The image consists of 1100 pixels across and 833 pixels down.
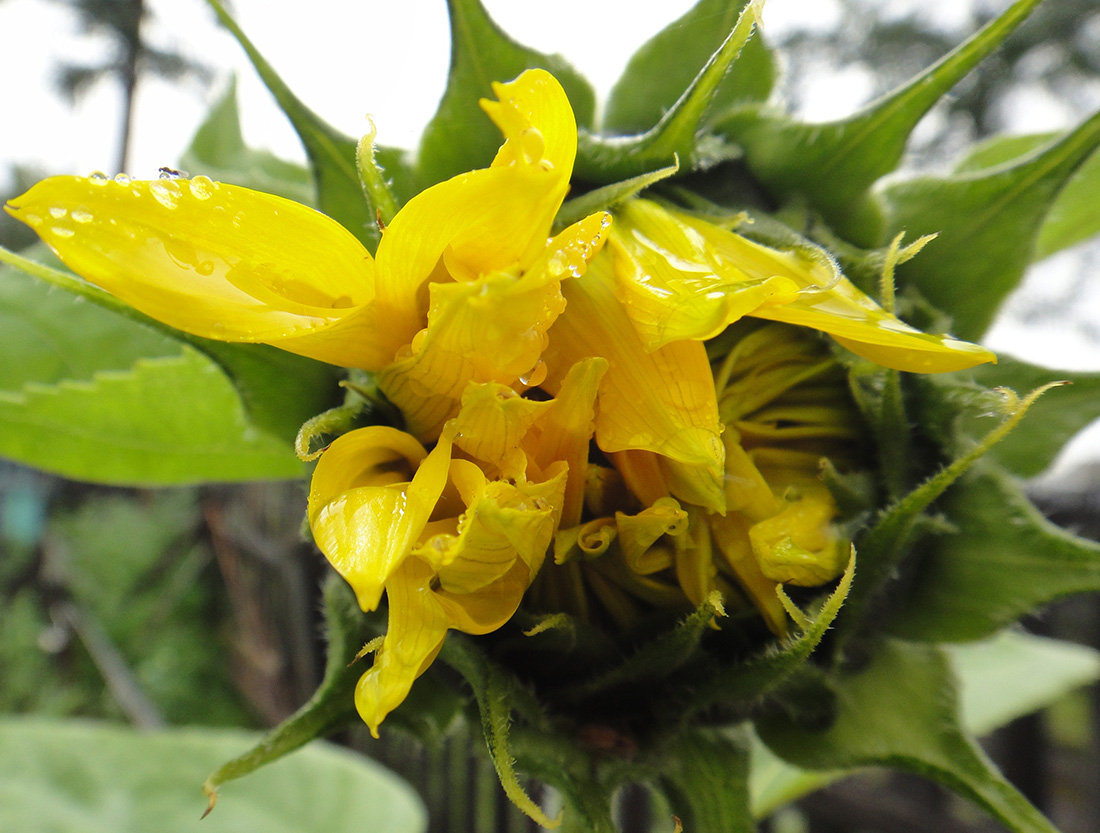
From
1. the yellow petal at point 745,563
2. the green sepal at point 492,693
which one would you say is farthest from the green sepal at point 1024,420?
the green sepal at point 492,693

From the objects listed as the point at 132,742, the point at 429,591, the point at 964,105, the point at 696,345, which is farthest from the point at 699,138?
the point at 964,105

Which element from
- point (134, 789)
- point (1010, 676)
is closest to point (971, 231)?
point (1010, 676)

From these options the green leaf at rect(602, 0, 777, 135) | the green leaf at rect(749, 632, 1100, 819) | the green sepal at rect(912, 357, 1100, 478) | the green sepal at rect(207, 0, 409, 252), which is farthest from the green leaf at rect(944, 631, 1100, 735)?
the green sepal at rect(207, 0, 409, 252)

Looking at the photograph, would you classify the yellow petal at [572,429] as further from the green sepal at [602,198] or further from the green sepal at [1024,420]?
the green sepal at [1024,420]

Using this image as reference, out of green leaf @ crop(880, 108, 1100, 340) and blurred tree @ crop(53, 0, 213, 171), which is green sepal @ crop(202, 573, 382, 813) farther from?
blurred tree @ crop(53, 0, 213, 171)

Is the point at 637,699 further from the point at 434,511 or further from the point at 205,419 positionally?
the point at 205,419

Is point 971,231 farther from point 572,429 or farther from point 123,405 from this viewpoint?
point 123,405

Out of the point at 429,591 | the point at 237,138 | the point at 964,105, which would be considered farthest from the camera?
the point at 964,105
